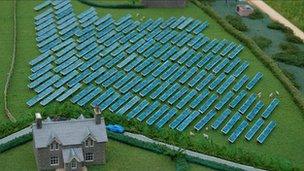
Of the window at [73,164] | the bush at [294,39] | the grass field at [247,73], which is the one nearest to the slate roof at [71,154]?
the window at [73,164]

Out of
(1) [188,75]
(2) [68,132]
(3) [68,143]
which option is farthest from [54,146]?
(1) [188,75]

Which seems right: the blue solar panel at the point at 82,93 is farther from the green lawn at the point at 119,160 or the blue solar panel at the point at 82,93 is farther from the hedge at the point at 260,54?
the hedge at the point at 260,54

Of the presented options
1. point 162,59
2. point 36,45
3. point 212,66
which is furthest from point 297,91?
point 36,45

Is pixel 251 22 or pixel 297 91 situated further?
pixel 251 22

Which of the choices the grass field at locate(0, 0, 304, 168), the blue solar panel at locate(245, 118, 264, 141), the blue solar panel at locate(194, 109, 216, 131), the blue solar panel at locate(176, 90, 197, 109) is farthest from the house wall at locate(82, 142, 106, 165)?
the blue solar panel at locate(245, 118, 264, 141)

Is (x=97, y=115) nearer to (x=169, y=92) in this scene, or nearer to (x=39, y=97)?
(x=39, y=97)

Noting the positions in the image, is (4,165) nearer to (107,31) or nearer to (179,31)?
(107,31)
